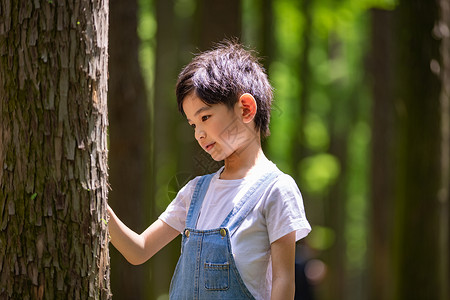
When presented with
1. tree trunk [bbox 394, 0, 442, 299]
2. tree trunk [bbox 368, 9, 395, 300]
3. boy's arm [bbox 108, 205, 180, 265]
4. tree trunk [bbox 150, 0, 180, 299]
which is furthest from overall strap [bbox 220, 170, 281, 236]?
tree trunk [bbox 368, 9, 395, 300]

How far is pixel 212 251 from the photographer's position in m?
2.45

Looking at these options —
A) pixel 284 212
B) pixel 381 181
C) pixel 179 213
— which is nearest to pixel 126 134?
pixel 179 213

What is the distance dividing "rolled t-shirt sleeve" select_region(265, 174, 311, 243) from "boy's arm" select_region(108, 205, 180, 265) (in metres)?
0.58

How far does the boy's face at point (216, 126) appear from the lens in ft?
8.34

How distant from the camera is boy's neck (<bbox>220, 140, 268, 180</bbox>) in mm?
2652

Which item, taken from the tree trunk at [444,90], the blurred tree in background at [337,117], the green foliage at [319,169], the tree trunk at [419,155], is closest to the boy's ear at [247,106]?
the blurred tree in background at [337,117]

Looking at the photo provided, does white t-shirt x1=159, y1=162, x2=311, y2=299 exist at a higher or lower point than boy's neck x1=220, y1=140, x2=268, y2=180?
lower

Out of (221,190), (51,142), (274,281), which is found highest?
(51,142)

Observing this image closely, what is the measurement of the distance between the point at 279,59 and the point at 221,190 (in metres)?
14.8

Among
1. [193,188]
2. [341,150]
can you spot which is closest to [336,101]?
[341,150]

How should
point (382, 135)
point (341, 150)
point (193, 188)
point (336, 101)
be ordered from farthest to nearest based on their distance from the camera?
point (336, 101)
point (341, 150)
point (382, 135)
point (193, 188)

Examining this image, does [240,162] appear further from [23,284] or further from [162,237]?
[23,284]

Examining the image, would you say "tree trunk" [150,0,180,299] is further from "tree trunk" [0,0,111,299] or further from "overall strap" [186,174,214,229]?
"tree trunk" [0,0,111,299]

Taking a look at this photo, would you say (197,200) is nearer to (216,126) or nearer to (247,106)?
(216,126)
